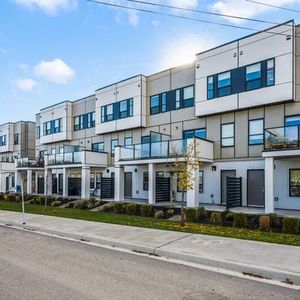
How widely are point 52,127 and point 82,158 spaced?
10298 millimetres

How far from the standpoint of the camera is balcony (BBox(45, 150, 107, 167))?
88.2 ft

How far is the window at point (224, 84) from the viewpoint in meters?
19.6

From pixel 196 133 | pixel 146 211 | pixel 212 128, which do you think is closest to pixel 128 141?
pixel 196 133

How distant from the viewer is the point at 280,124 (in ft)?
57.9

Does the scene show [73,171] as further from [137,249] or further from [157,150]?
[137,249]

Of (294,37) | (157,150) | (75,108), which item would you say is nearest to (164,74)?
(157,150)

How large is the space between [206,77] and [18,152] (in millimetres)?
31323

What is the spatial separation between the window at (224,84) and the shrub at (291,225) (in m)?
9.72

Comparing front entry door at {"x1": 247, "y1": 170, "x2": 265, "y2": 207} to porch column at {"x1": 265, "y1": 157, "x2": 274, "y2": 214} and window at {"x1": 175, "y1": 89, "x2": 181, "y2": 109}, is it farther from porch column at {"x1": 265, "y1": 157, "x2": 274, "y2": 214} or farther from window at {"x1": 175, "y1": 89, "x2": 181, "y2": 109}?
window at {"x1": 175, "y1": 89, "x2": 181, "y2": 109}

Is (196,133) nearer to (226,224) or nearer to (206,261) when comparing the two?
(226,224)

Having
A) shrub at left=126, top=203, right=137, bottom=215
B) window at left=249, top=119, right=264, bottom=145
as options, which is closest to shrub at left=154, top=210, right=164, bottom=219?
shrub at left=126, top=203, right=137, bottom=215

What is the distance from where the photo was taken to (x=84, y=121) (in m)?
31.9

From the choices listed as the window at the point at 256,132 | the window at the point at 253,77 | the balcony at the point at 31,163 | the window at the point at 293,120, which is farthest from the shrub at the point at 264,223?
the balcony at the point at 31,163

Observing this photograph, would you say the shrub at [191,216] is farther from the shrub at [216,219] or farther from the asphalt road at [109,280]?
the asphalt road at [109,280]
